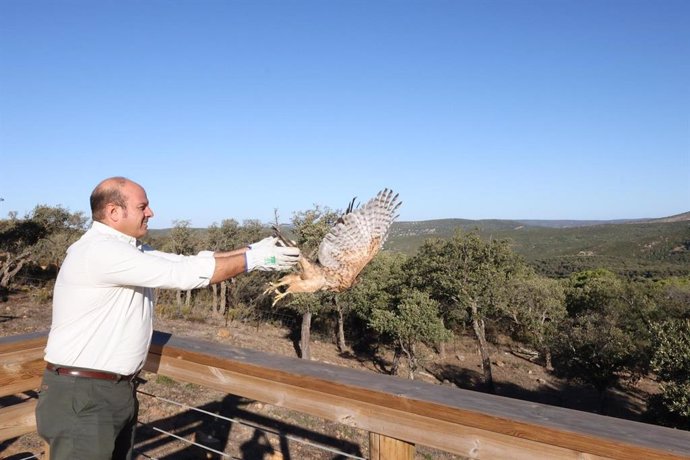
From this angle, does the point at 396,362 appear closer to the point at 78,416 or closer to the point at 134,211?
the point at 78,416

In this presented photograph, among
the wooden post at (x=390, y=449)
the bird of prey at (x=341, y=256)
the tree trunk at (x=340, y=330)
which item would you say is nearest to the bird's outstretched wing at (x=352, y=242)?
Answer: the bird of prey at (x=341, y=256)

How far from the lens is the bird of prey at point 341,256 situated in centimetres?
303

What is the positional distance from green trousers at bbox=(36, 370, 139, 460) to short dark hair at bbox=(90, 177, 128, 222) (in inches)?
29.2

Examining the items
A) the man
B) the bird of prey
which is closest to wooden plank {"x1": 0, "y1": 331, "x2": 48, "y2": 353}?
the man

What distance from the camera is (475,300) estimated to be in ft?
97.3

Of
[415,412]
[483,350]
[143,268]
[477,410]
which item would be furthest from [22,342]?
[483,350]

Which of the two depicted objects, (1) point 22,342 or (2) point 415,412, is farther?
(1) point 22,342

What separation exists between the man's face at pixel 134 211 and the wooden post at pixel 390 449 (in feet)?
4.61

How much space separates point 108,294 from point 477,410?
1.59m

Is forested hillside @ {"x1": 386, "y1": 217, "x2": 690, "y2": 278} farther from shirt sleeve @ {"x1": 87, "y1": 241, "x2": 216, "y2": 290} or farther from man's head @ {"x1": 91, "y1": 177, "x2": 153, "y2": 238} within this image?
shirt sleeve @ {"x1": 87, "y1": 241, "x2": 216, "y2": 290}

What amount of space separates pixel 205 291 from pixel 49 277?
8.74 metres

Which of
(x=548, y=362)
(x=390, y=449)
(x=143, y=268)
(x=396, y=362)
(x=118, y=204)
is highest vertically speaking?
(x=118, y=204)

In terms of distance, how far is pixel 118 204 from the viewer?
7.05 feet

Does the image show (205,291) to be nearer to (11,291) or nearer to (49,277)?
(49,277)
